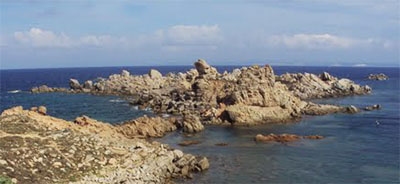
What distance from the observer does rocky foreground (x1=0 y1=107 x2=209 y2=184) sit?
159ft

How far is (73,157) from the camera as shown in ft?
171

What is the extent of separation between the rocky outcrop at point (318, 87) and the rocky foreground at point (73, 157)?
82497 millimetres

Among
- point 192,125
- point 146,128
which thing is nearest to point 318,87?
point 192,125

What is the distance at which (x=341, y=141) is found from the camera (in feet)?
257

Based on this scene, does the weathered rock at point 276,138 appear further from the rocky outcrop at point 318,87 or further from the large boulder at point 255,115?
the rocky outcrop at point 318,87

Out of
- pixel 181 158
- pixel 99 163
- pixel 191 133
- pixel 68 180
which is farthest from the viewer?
pixel 191 133

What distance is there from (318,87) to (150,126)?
245 feet

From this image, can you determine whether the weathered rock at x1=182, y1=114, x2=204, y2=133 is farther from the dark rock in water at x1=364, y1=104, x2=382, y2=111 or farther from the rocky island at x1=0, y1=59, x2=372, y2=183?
the dark rock in water at x1=364, y1=104, x2=382, y2=111

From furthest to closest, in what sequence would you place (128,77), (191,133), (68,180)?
(128,77) → (191,133) → (68,180)

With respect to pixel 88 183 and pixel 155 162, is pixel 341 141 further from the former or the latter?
pixel 88 183

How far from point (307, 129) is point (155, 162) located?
39.0 m

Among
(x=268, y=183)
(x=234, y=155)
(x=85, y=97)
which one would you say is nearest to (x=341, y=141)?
(x=234, y=155)

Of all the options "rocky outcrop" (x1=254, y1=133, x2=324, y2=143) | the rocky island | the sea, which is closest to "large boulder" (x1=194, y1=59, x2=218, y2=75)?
the rocky island

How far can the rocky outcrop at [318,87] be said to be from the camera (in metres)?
140
